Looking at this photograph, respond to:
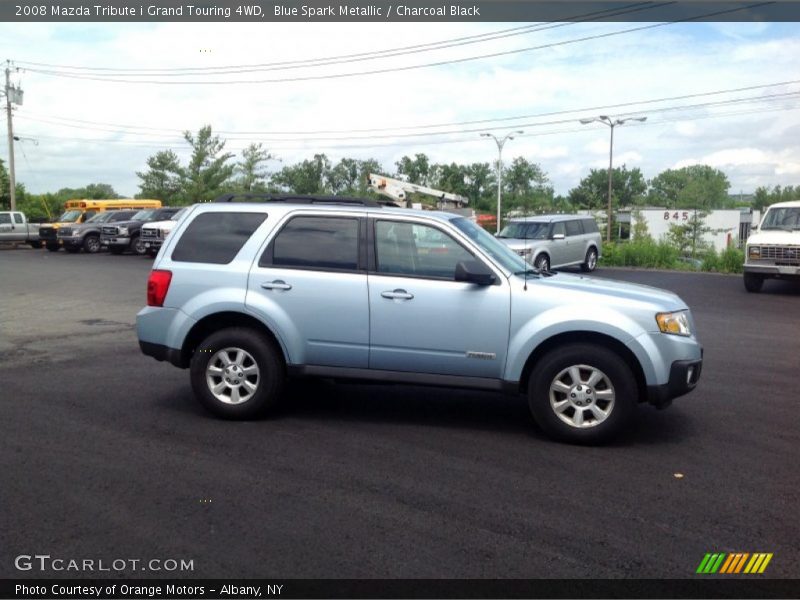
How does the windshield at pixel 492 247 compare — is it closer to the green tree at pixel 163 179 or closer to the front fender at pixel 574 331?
the front fender at pixel 574 331

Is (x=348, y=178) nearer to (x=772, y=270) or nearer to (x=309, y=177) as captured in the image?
(x=309, y=177)

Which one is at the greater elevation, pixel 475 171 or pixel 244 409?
pixel 475 171

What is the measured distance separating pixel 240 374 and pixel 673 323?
3568 mm

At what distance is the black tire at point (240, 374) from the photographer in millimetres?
6672

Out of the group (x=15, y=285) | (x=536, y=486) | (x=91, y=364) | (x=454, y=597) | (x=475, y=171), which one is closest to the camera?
(x=454, y=597)

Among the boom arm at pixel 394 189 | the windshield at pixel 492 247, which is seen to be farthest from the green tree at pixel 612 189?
the windshield at pixel 492 247

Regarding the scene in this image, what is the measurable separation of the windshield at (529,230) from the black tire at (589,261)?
112 inches

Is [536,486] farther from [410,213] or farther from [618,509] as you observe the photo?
[410,213]

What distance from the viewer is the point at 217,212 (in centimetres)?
709

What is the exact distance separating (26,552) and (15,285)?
17171mm

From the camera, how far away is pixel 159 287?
22.7 feet

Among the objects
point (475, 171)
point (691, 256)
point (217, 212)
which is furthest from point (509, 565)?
point (475, 171)

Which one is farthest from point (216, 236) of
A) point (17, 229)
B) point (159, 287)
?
point (17, 229)

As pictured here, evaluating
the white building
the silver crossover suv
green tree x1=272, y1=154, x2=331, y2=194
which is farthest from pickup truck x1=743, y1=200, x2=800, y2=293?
the white building
